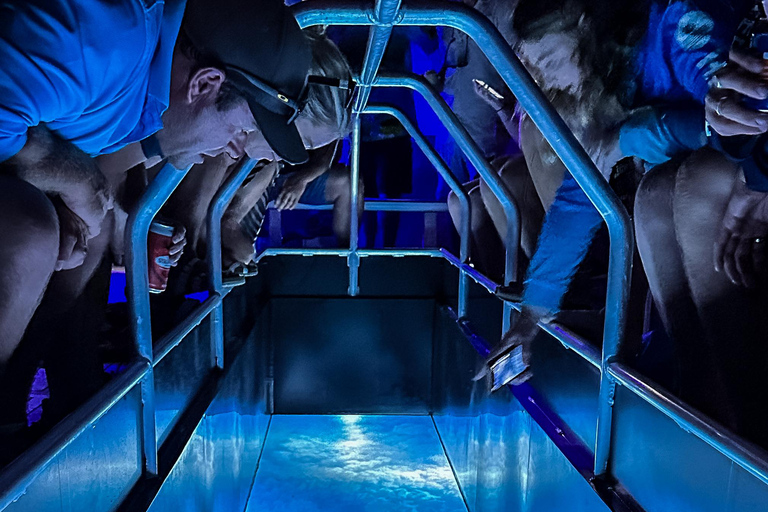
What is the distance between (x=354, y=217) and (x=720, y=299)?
6.92 feet

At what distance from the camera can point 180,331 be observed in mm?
1192

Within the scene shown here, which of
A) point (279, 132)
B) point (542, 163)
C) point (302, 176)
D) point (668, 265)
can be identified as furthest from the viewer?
point (302, 176)

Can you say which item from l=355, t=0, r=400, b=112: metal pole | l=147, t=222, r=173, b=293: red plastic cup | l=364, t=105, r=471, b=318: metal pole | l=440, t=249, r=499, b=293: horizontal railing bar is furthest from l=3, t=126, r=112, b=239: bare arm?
l=364, t=105, r=471, b=318: metal pole

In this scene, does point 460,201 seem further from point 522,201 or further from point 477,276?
A: point 477,276

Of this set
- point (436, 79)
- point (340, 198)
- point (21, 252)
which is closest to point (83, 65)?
point (21, 252)

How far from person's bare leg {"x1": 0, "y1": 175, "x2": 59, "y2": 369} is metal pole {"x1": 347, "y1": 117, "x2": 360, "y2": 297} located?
1912mm

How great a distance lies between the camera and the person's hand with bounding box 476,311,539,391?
4.36 ft

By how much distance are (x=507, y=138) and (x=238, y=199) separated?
1.51m

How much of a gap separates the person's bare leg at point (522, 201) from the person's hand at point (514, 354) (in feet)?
1.63

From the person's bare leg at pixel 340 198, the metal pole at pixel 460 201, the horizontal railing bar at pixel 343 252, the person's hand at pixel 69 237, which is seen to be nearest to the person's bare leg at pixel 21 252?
the person's hand at pixel 69 237

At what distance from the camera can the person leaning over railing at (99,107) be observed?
2.31 feet

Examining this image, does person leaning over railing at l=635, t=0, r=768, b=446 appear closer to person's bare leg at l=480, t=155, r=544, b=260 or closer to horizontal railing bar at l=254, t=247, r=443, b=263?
person's bare leg at l=480, t=155, r=544, b=260

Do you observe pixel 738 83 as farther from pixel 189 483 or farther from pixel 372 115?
pixel 372 115

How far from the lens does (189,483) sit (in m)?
1.33
